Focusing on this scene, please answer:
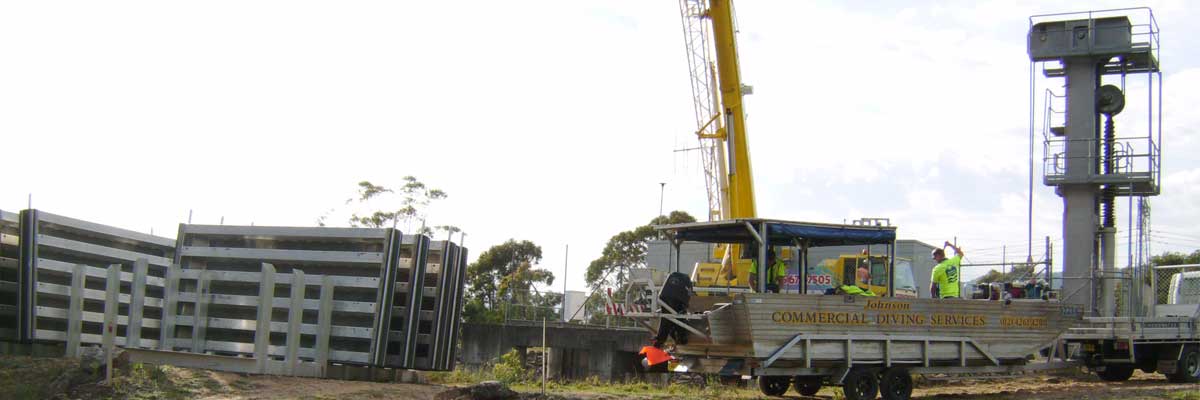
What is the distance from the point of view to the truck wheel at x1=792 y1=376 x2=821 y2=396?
14.8 m

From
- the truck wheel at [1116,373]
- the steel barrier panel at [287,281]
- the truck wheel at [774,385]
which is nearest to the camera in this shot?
the steel barrier panel at [287,281]

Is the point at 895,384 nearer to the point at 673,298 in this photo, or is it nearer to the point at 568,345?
the point at 673,298

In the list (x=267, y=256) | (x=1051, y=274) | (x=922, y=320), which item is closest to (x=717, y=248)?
(x=1051, y=274)

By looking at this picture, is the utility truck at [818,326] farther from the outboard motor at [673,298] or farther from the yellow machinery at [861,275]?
the yellow machinery at [861,275]

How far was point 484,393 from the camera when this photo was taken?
1288cm

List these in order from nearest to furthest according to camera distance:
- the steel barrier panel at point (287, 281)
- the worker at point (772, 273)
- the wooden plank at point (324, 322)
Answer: the worker at point (772, 273), the wooden plank at point (324, 322), the steel barrier panel at point (287, 281)

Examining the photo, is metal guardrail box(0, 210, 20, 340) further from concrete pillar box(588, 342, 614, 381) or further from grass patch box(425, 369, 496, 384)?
concrete pillar box(588, 342, 614, 381)

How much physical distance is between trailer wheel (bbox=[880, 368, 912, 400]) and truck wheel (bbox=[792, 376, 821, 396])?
3.39 feet

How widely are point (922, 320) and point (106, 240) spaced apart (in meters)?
11.2

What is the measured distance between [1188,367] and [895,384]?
7954 mm

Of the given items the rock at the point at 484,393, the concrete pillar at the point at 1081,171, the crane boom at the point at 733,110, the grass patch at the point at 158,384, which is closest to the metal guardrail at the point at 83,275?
the grass patch at the point at 158,384

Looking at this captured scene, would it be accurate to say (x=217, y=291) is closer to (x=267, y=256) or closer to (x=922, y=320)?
(x=267, y=256)

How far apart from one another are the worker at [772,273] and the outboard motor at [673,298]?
84 centimetres

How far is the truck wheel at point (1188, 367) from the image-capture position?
732 inches
